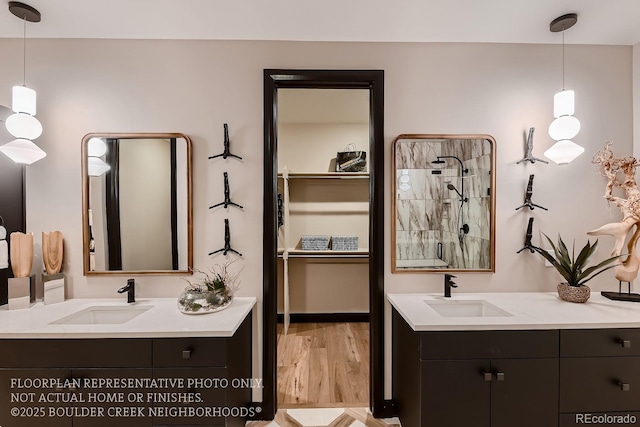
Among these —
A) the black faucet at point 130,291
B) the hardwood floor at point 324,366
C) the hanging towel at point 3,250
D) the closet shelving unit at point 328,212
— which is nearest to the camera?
the hanging towel at point 3,250

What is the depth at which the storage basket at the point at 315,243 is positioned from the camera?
12.1ft

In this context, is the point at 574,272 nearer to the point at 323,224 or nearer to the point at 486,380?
the point at 486,380

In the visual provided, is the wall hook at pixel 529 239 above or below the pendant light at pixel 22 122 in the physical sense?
below

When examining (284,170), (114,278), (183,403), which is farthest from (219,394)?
(284,170)

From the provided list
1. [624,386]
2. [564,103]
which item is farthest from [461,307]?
[564,103]

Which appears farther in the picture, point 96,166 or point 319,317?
point 319,317

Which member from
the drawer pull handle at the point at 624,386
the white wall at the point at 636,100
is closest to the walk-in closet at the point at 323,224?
the white wall at the point at 636,100

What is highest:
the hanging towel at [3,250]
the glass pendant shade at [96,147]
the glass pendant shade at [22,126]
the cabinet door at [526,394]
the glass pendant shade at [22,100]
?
the glass pendant shade at [22,100]

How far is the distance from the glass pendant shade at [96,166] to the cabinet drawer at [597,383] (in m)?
2.77

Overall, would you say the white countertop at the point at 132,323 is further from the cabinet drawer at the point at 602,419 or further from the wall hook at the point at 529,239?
the wall hook at the point at 529,239

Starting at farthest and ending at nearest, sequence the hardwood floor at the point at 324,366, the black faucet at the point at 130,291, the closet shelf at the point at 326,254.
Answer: the closet shelf at the point at 326,254
the hardwood floor at the point at 324,366
the black faucet at the point at 130,291

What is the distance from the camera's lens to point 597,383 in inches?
62.8

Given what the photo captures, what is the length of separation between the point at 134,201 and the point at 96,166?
0.32 metres

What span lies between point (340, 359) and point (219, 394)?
172 centimetres
